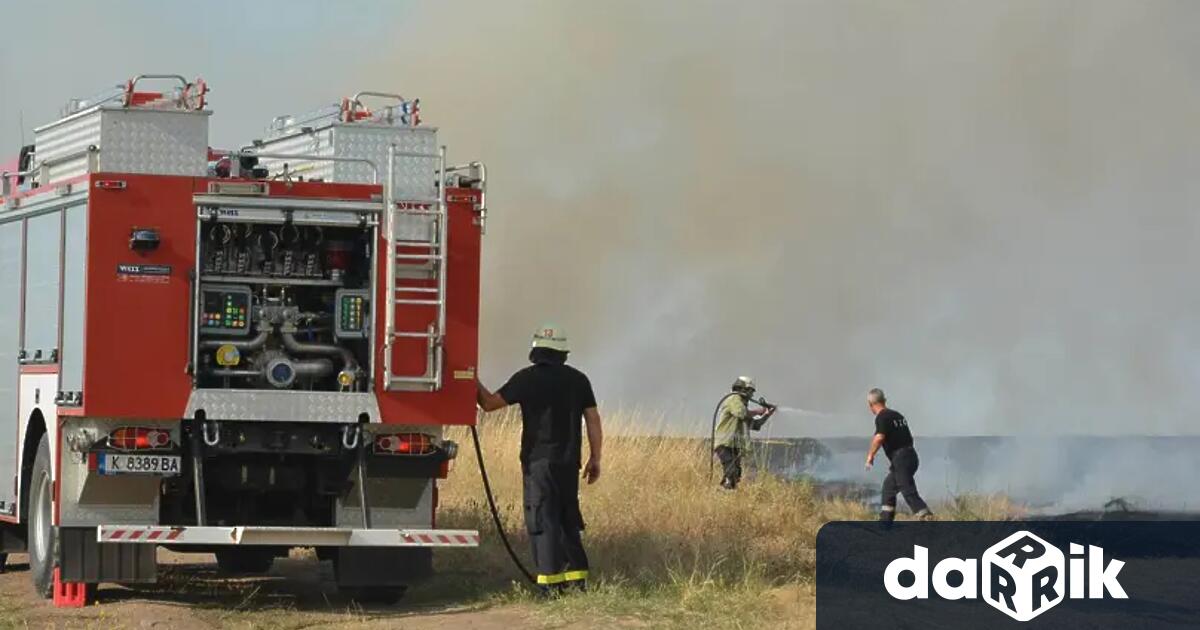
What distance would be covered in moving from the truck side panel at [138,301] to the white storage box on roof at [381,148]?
907mm

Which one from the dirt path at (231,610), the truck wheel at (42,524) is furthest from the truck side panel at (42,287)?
the dirt path at (231,610)

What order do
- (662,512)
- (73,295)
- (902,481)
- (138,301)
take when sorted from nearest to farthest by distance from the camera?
(138,301) → (73,295) → (662,512) → (902,481)

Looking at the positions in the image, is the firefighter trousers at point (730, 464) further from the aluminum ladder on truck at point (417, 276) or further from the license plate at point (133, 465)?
the license plate at point (133, 465)

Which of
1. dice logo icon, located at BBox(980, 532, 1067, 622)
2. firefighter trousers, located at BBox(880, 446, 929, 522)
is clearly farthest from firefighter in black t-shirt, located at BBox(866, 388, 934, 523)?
dice logo icon, located at BBox(980, 532, 1067, 622)

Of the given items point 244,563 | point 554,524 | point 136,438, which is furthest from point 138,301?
point 244,563

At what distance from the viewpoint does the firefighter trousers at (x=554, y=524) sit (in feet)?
44.1

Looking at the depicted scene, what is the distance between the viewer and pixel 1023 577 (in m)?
13.9

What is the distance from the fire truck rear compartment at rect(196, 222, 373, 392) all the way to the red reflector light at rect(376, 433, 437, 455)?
0.39m

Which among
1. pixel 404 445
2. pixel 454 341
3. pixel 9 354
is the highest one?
pixel 454 341

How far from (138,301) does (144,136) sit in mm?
1087

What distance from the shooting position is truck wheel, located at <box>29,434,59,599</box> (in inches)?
529

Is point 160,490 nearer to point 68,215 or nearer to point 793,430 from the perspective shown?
point 68,215

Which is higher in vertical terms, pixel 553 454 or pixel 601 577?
pixel 553 454

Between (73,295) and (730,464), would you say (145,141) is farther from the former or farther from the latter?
(730,464)
